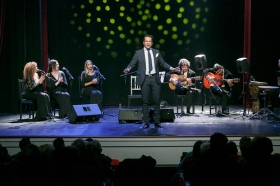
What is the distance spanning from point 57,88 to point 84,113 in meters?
1.14

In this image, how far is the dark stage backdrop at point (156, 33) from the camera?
1038 centimetres

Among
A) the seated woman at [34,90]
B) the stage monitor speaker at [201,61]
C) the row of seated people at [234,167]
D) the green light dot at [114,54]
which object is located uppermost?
the green light dot at [114,54]

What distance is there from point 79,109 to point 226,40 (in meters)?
4.80

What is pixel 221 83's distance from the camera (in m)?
8.75

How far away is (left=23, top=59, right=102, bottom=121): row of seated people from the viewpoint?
317 inches

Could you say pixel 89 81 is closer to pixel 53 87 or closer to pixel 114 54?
pixel 53 87

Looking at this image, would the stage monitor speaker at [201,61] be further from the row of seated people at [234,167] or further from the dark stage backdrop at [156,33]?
the row of seated people at [234,167]

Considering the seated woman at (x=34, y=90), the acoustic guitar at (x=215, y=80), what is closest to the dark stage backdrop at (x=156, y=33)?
the acoustic guitar at (x=215, y=80)

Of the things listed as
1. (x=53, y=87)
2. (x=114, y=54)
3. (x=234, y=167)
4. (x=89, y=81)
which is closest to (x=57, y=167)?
(x=234, y=167)

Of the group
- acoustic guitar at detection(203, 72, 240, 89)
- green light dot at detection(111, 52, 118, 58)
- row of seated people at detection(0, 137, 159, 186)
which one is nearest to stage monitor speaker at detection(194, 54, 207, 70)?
acoustic guitar at detection(203, 72, 240, 89)

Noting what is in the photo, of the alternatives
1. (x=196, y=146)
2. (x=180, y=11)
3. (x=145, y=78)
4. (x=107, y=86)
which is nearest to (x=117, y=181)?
(x=196, y=146)

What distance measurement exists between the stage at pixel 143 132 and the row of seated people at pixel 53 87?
320 millimetres

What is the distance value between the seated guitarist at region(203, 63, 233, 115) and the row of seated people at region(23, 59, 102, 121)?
2.37 meters

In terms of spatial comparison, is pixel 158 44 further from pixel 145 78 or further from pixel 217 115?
pixel 145 78
